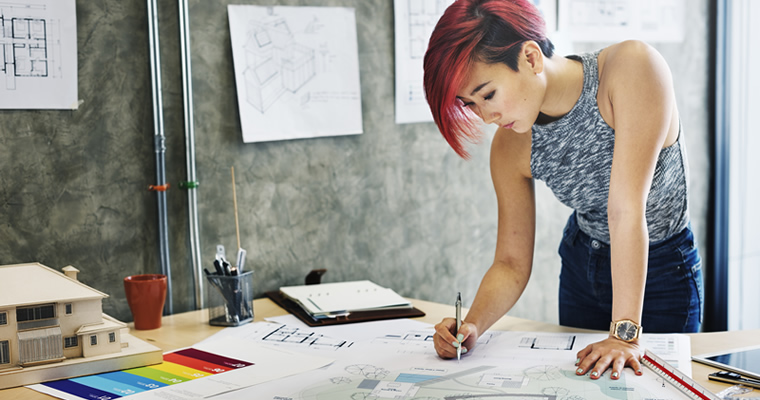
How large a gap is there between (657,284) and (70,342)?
1136 mm

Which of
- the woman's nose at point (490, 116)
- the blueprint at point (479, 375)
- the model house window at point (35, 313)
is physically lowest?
the blueprint at point (479, 375)

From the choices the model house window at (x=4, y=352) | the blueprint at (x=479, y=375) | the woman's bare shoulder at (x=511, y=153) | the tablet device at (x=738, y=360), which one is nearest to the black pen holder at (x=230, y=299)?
the blueprint at (x=479, y=375)

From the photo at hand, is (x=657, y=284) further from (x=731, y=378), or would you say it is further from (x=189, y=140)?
(x=189, y=140)

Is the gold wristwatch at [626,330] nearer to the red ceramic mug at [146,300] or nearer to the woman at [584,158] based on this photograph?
the woman at [584,158]

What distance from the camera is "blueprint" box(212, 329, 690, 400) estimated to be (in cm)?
100

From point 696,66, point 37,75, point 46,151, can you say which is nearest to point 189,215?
point 46,151

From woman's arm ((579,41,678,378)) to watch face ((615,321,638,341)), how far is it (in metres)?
0.01

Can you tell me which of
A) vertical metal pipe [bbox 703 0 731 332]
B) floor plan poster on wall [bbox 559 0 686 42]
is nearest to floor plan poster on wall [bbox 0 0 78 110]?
floor plan poster on wall [bbox 559 0 686 42]

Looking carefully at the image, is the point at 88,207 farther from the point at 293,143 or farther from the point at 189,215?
the point at 293,143

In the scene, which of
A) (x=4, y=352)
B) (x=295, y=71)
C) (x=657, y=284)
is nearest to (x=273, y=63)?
(x=295, y=71)

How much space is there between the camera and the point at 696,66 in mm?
2408

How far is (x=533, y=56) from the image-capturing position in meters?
1.22

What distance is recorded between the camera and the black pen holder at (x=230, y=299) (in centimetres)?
145

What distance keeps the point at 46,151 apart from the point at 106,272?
285 mm
